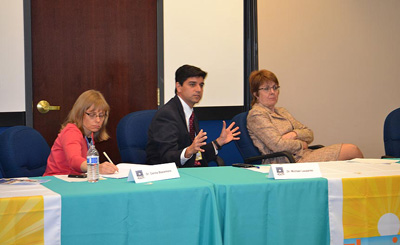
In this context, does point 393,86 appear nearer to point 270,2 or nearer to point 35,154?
point 270,2

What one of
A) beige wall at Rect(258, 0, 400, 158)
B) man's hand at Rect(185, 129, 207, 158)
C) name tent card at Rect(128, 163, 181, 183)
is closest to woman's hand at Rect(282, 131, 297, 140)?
beige wall at Rect(258, 0, 400, 158)

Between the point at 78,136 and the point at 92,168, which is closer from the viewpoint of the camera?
the point at 92,168

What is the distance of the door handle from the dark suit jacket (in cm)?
103

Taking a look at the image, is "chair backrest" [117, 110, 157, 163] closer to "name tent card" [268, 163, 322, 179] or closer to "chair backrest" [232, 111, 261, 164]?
"chair backrest" [232, 111, 261, 164]

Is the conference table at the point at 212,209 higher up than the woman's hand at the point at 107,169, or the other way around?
the woman's hand at the point at 107,169

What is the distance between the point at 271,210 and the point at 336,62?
3.30 metres

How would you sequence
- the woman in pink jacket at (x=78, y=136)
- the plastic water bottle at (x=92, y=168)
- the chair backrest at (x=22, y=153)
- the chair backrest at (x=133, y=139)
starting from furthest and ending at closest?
the chair backrest at (x=133, y=139) → the woman in pink jacket at (x=78, y=136) → the chair backrest at (x=22, y=153) → the plastic water bottle at (x=92, y=168)

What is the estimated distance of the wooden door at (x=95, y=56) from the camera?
12.5 feet

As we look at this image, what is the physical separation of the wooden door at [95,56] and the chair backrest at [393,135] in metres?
2.01

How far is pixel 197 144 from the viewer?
2.78 metres

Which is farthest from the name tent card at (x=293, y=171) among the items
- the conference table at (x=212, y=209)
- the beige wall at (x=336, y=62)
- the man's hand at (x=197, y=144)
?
the beige wall at (x=336, y=62)

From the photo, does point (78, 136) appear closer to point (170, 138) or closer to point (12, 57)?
point (170, 138)

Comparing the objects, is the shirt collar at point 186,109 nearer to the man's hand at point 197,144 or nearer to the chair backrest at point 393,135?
the man's hand at point 197,144

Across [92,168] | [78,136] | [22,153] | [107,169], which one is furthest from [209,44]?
[92,168]
